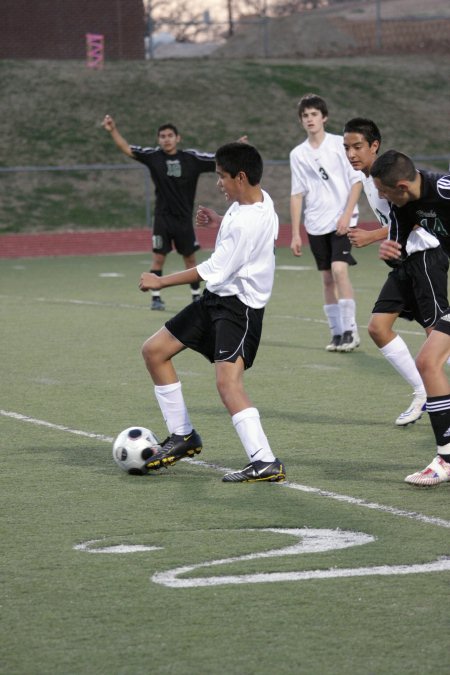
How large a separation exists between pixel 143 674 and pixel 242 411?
2.81m

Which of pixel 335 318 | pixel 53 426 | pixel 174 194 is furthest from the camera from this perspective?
pixel 174 194

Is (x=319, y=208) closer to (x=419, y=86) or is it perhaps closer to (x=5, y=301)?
(x=5, y=301)

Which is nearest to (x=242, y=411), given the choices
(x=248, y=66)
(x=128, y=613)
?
(x=128, y=613)

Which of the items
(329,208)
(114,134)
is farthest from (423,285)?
(114,134)

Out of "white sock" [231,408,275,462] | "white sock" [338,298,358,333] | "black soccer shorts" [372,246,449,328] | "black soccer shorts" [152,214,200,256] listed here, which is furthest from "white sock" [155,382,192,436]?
"black soccer shorts" [152,214,200,256]

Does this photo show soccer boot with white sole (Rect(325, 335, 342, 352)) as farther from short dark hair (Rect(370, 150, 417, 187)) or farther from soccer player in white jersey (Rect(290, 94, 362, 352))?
short dark hair (Rect(370, 150, 417, 187))

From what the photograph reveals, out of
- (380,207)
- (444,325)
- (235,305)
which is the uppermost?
(380,207)

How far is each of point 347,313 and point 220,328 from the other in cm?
531

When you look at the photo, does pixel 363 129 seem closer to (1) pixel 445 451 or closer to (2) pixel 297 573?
(1) pixel 445 451

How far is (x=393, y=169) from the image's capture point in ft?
20.9

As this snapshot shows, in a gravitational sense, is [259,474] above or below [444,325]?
below

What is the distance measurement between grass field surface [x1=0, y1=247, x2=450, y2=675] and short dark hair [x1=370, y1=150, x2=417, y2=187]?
5.01ft

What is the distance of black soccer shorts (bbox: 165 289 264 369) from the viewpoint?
6.79 m

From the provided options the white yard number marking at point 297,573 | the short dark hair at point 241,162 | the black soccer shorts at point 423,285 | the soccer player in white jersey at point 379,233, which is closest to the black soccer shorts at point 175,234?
the soccer player in white jersey at point 379,233
